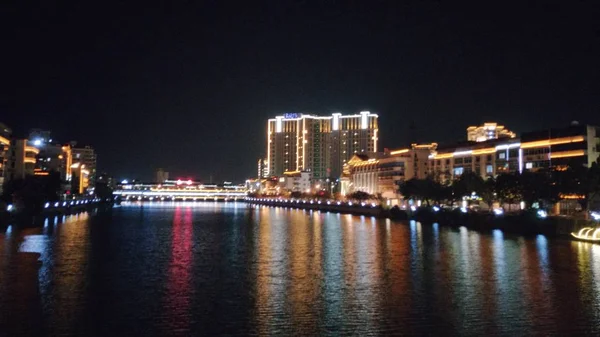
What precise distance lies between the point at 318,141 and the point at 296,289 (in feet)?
513

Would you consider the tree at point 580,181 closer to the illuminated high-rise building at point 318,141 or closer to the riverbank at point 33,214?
the riverbank at point 33,214

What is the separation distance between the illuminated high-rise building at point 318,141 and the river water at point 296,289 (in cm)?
13137

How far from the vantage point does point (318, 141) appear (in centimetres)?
17400

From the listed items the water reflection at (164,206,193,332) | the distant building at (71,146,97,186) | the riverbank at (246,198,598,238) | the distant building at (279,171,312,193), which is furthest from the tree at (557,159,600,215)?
the distant building at (71,146,97,186)

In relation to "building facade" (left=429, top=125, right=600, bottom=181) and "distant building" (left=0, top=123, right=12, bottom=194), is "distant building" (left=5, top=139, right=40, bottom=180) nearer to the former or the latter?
"distant building" (left=0, top=123, right=12, bottom=194)

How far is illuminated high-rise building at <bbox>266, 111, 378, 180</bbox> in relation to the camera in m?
163

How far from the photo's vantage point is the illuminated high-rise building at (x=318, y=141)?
163 meters

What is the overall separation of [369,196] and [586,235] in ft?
217

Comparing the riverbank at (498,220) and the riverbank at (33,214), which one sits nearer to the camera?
the riverbank at (498,220)

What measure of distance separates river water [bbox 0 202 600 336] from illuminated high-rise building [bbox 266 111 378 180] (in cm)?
13137

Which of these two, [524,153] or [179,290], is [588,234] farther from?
[524,153]

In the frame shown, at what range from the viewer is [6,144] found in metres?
68.2

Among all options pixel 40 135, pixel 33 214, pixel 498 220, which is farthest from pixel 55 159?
pixel 498 220

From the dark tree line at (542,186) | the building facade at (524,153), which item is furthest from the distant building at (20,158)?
the building facade at (524,153)
